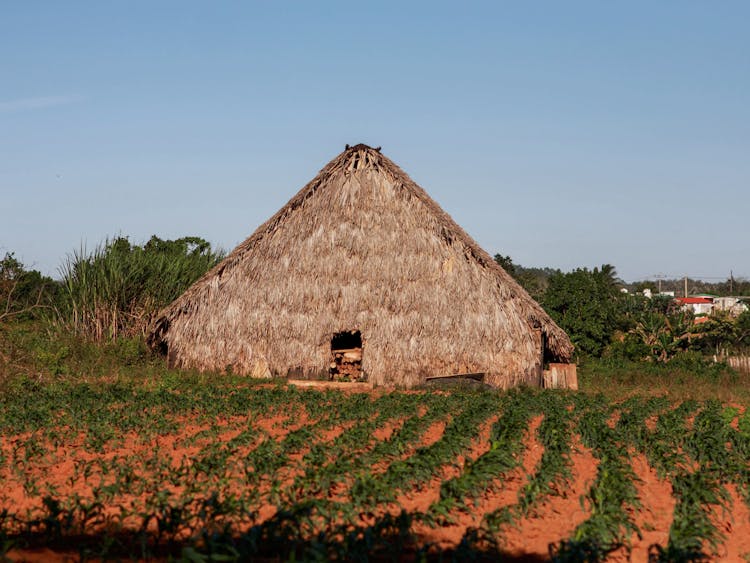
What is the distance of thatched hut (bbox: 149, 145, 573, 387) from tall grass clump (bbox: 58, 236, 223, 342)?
129 inches

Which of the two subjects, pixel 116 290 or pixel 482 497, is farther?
pixel 116 290

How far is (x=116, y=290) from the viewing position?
2083 cm

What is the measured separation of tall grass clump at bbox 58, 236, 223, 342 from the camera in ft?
68.1

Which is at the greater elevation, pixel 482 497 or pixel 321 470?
pixel 321 470

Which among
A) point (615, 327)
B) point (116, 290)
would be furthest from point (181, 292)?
point (615, 327)

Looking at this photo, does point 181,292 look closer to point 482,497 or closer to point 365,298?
point 365,298

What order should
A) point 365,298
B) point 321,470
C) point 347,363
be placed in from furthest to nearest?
1. point 347,363
2. point 365,298
3. point 321,470

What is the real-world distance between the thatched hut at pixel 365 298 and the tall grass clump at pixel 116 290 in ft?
10.7

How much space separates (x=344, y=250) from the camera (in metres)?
17.6

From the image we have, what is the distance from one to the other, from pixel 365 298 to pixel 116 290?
7.13 metres

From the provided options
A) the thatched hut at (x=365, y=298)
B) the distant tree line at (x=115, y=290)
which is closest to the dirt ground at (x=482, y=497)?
the thatched hut at (x=365, y=298)

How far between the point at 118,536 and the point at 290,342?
11.6 m

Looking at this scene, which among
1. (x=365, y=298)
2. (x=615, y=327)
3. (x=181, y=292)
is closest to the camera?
(x=365, y=298)

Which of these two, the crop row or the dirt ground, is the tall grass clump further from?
the dirt ground
